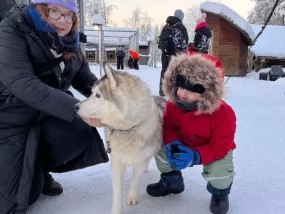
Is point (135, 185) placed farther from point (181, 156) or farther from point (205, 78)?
point (205, 78)

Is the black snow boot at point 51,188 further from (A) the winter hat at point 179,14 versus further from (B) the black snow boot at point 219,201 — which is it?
(A) the winter hat at point 179,14

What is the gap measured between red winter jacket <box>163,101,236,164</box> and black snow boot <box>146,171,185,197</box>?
23 cm

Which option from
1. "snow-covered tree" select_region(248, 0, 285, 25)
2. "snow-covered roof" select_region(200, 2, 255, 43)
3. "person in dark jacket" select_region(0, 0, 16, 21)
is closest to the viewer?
"person in dark jacket" select_region(0, 0, 16, 21)

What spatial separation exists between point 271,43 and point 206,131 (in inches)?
666

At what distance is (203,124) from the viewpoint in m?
1.88

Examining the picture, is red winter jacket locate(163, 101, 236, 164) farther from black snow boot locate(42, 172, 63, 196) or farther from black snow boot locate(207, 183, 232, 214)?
black snow boot locate(42, 172, 63, 196)

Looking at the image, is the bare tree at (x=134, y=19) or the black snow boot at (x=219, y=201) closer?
the black snow boot at (x=219, y=201)

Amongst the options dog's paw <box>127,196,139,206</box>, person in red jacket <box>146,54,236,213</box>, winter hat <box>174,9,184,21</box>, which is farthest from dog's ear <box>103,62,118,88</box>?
winter hat <box>174,9,184,21</box>

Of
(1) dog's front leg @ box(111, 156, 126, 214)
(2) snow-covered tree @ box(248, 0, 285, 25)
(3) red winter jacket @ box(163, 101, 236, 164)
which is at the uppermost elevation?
(2) snow-covered tree @ box(248, 0, 285, 25)

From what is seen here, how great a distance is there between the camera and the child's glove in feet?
6.03

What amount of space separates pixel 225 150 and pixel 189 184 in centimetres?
55

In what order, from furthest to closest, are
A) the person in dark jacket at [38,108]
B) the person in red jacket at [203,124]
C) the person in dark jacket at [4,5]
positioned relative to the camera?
the person in dark jacket at [4,5] < the person in red jacket at [203,124] < the person in dark jacket at [38,108]

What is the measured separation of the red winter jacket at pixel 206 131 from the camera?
1835 mm

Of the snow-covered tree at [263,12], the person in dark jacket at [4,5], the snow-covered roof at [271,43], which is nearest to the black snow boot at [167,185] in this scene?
the person in dark jacket at [4,5]
